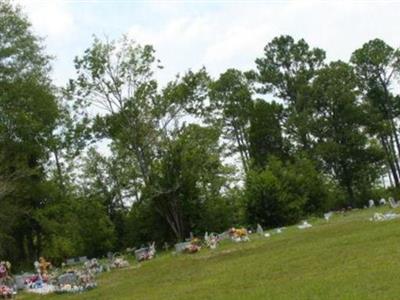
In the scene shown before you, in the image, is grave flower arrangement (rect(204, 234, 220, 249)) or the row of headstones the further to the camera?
the row of headstones

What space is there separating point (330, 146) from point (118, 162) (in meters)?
17.1

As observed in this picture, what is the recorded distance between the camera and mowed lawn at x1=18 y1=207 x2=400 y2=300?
1093cm

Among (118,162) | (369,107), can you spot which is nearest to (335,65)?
(369,107)

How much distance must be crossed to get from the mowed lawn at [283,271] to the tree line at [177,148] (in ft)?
35.6

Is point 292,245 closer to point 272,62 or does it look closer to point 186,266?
point 186,266

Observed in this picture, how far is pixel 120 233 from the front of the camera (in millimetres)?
45438

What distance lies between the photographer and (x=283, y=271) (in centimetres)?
1412

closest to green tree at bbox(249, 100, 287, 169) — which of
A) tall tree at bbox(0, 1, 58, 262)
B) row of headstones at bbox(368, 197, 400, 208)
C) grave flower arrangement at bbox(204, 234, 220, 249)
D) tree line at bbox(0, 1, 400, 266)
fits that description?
tree line at bbox(0, 1, 400, 266)

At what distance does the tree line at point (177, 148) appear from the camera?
112 ft

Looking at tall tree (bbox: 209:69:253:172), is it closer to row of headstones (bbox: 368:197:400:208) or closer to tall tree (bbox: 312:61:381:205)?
A: tall tree (bbox: 312:61:381:205)

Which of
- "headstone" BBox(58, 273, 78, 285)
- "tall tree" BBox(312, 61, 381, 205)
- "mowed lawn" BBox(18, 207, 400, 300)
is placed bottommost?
"mowed lawn" BBox(18, 207, 400, 300)

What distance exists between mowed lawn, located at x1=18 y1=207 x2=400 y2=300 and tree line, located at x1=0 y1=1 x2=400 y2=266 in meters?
10.9

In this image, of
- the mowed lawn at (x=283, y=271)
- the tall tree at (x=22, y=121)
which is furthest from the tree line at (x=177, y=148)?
the mowed lawn at (x=283, y=271)

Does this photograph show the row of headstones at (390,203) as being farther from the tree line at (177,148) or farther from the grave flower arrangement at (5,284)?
the grave flower arrangement at (5,284)
